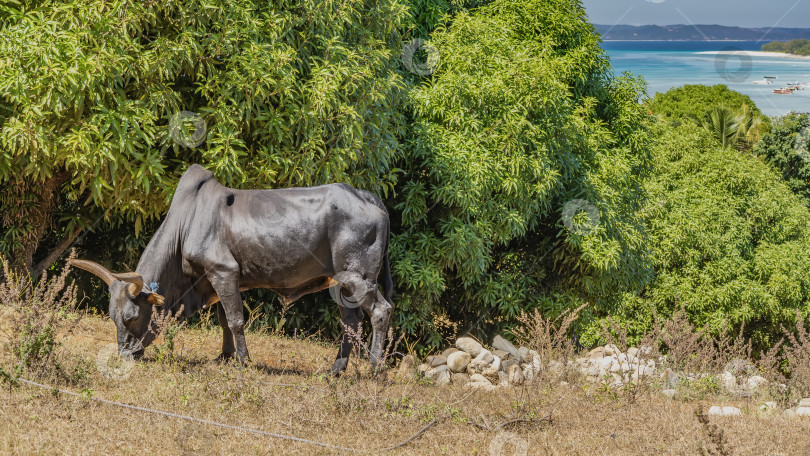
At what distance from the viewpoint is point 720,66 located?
43.2ft

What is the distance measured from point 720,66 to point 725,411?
23.0 ft

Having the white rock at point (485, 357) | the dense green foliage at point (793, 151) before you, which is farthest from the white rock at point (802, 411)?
the dense green foliage at point (793, 151)

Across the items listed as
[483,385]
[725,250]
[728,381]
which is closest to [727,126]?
[725,250]

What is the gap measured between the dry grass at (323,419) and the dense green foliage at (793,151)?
25.1 meters

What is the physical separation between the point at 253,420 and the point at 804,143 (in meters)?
29.3

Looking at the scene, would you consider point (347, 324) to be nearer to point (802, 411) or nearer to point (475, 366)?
point (475, 366)

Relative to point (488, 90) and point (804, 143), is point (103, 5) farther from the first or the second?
point (804, 143)

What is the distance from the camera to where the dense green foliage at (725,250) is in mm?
22469

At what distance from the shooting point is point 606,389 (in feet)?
26.8

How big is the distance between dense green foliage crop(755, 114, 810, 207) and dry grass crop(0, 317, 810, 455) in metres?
25.1

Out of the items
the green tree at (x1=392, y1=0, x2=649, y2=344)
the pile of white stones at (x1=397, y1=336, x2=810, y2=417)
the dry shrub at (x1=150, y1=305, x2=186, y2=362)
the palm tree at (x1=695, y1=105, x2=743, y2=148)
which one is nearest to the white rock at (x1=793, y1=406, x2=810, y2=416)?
the pile of white stones at (x1=397, y1=336, x2=810, y2=417)

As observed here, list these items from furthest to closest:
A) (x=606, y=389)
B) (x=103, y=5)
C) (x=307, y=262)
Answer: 1. (x=103, y=5)
2. (x=606, y=389)
3. (x=307, y=262)

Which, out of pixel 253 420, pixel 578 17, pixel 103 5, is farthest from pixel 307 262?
pixel 578 17

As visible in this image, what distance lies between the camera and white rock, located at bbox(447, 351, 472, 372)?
1051cm
